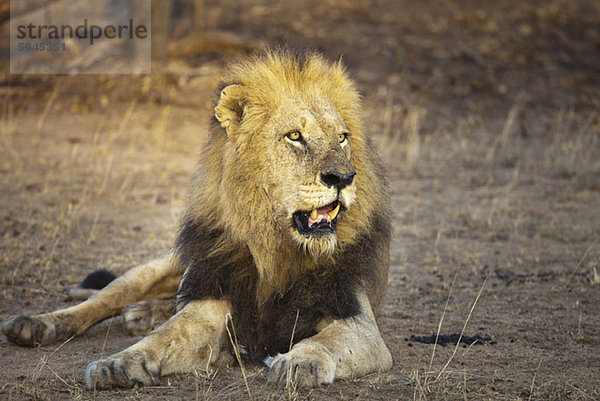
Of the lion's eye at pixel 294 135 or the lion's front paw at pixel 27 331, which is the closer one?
the lion's eye at pixel 294 135

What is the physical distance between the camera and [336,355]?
4.02 metres

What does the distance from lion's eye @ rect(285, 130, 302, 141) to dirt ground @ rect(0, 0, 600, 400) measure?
1.10 meters

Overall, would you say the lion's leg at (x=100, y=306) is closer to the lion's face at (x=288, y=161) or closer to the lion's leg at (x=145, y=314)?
the lion's leg at (x=145, y=314)

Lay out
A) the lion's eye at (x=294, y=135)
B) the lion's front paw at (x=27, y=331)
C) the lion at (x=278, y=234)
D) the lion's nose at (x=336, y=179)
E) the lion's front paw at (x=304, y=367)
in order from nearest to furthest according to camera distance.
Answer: the lion's front paw at (x=304, y=367) < the lion's nose at (x=336, y=179) < the lion at (x=278, y=234) < the lion's eye at (x=294, y=135) < the lion's front paw at (x=27, y=331)

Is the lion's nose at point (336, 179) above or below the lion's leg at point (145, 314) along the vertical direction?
above

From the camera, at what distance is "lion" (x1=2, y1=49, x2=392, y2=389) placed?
13.8 feet

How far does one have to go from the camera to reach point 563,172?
34.4 ft

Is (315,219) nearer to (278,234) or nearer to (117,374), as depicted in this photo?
(278,234)

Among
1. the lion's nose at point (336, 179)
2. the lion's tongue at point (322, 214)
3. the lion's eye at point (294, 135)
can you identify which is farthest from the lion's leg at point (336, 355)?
the lion's eye at point (294, 135)

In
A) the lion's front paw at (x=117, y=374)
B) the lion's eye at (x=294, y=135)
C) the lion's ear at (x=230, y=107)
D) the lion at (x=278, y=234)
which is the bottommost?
the lion's front paw at (x=117, y=374)

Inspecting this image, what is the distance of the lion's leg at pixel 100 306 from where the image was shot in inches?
189

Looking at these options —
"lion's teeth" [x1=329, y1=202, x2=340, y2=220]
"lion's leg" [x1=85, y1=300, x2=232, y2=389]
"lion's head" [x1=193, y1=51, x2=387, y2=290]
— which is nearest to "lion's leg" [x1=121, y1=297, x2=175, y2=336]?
"lion's leg" [x1=85, y1=300, x2=232, y2=389]

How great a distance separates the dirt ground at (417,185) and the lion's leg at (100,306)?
10cm

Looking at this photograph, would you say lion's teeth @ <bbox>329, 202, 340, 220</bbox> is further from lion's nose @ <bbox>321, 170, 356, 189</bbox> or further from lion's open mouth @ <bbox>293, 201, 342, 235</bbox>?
lion's nose @ <bbox>321, 170, 356, 189</bbox>
